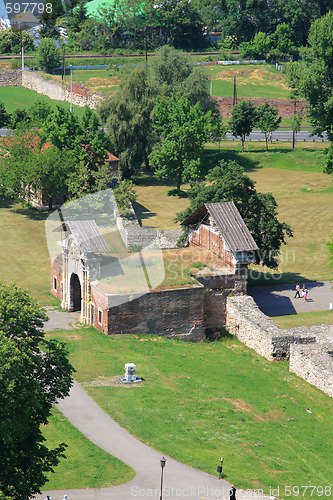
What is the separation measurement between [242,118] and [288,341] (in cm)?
4906

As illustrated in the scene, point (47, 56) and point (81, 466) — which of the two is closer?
point (81, 466)

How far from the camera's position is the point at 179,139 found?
7506 centimetres

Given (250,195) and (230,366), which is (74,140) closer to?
(250,195)

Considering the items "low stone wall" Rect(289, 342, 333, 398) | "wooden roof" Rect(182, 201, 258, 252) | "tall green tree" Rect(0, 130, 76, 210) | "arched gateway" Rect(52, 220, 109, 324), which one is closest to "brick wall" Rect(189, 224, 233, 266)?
"wooden roof" Rect(182, 201, 258, 252)

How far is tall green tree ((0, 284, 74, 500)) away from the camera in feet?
→ 79.0

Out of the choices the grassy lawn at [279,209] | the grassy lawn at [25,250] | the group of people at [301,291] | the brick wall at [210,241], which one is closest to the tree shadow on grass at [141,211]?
the grassy lawn at [279,209]

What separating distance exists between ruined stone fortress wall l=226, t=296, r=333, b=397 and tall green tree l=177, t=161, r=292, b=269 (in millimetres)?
6564

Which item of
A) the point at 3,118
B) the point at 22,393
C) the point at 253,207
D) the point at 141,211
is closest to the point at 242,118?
the point at 141,211

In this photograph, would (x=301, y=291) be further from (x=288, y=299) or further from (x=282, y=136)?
(x=282, y=136)

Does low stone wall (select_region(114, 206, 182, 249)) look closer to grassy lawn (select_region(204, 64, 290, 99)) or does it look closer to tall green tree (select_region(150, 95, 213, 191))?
tall green tree (select_region(150, 95, 213, 191))

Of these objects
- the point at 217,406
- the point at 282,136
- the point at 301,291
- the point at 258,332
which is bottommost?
the point at 217,406

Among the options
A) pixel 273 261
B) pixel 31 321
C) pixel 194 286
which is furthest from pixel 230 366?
pixel 31 321

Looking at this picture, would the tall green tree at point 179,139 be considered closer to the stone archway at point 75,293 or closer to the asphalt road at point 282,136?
the asphalt road at point 282,136

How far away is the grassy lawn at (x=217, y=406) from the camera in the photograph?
31250 mm
